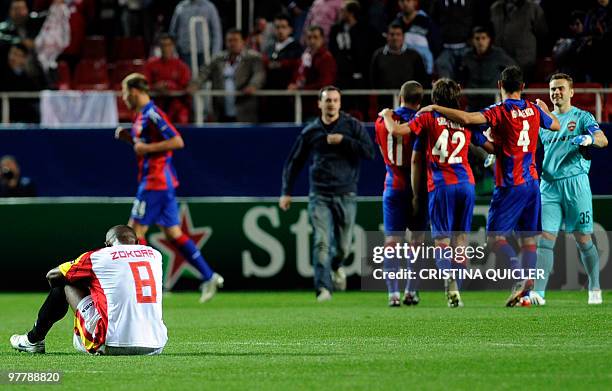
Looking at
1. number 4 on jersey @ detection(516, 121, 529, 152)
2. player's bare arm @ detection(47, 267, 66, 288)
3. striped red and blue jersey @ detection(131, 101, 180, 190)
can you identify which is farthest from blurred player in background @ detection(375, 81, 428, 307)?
player's bare arm @ detection(47, 267, 66, 288)

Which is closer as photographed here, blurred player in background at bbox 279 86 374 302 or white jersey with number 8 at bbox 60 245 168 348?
white jersey with number 8 at bbox 60 245 168 348

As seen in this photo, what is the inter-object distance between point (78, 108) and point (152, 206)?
17.9ft

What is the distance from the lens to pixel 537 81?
736 inches

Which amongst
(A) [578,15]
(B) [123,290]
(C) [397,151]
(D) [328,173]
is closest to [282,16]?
(A) [578,15]

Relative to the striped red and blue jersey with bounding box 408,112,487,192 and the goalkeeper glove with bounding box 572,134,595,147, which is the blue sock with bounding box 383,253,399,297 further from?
the goalkeeper glove with bounding box 572,134,595,147

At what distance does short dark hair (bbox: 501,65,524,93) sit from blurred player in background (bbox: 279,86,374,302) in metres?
2.72

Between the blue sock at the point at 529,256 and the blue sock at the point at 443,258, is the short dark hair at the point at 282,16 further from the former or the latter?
the blue sock at the point at 529,256

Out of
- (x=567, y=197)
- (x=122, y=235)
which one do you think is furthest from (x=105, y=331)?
(x=567, y=197)

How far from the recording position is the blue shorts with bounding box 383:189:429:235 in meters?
13.9

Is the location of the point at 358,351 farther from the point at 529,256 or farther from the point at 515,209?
the point at 529,256

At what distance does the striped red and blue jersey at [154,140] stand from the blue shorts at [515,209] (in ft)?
13.0

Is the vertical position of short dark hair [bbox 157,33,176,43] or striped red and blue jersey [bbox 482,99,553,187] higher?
short dark hair [bbox 157,33,176,43]

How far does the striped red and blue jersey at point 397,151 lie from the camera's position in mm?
13758

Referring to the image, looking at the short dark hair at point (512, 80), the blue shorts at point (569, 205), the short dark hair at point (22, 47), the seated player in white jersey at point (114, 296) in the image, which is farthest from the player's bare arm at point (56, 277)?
the short dark hair at point (22, 47)
